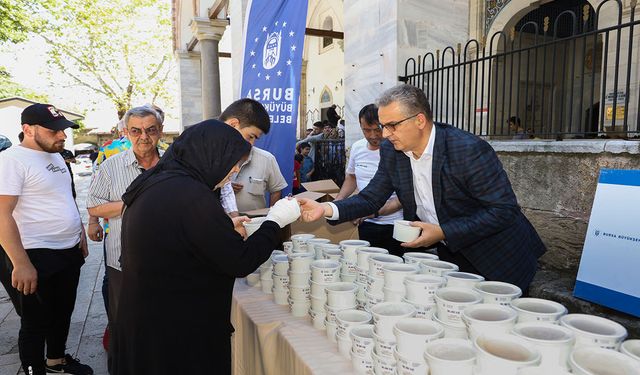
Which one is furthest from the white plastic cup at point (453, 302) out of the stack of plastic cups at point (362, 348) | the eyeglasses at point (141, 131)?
the eyeglasses at point (141, 131)

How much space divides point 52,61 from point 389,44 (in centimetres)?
2178

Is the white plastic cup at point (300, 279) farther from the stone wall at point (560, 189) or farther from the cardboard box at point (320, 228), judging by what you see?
the stone wall at point (560, 189)

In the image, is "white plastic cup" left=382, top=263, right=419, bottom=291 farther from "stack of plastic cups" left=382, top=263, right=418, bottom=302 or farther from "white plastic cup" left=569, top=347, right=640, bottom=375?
"white plastic cup" left=569, top=347, right=640, bottom=375

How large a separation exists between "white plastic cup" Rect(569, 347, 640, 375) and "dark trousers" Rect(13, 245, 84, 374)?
116 inches

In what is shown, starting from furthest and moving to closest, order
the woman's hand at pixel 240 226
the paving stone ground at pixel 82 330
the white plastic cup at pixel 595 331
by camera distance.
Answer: the paving stone ground at pixel 82 330 < the woman's hand at pixel 240 226 < the white plastic cup at pixel 595 331

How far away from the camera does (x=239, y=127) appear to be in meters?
2.81

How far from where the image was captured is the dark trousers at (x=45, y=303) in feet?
9.04

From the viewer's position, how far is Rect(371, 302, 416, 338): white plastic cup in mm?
1241

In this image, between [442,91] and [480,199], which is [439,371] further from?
[442,91]

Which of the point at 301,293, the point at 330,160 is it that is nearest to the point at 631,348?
the point at 301,293

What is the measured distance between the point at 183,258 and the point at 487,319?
40.7 inches

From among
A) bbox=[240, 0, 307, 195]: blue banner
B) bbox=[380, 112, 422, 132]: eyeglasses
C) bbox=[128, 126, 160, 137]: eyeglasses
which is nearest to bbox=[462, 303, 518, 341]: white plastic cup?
bbox=[380, 112, 422, 132]: eyeglasses

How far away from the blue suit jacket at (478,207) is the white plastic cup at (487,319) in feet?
2.48

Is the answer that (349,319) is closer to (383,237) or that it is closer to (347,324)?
(347,324)
